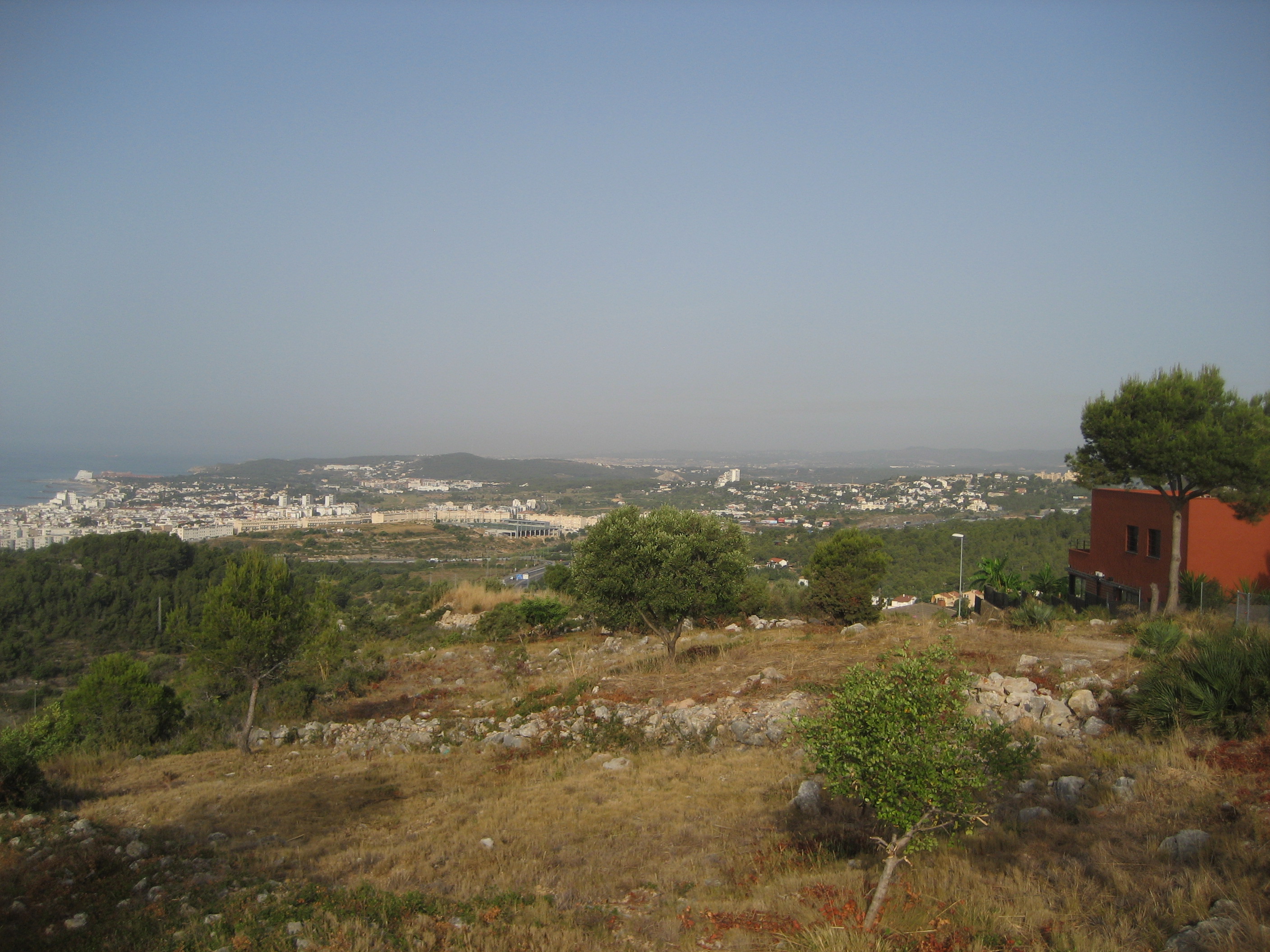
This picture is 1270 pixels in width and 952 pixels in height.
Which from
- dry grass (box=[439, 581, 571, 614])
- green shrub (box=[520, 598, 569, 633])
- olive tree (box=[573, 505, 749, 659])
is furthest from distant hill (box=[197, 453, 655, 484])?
olive tree (box=[573, 505, 749, 659])

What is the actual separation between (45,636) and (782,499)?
92.2m

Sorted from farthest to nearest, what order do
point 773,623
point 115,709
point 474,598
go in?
1. point 474,598
2. point 773,623
3. point 115,709

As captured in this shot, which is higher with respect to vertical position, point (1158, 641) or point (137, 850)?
point (1158, 641)

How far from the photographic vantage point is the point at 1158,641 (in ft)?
42.1

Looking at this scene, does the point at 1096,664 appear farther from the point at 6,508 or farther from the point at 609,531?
the point at 6,508

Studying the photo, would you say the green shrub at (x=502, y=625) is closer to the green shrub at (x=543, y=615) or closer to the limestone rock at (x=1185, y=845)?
the green shrub at (x=543, y=615)

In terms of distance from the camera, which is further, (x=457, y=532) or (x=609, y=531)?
(x=457, y=532)

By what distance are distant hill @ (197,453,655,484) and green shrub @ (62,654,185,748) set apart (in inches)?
4599

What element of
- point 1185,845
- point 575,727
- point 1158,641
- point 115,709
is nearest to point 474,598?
point 115,709

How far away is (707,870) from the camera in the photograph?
7.39 meters

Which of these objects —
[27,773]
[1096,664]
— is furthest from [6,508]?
[1096,664]

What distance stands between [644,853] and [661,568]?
9.66 meters

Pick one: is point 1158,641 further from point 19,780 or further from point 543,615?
point 543,615

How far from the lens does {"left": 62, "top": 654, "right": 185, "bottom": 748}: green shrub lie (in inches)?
567
